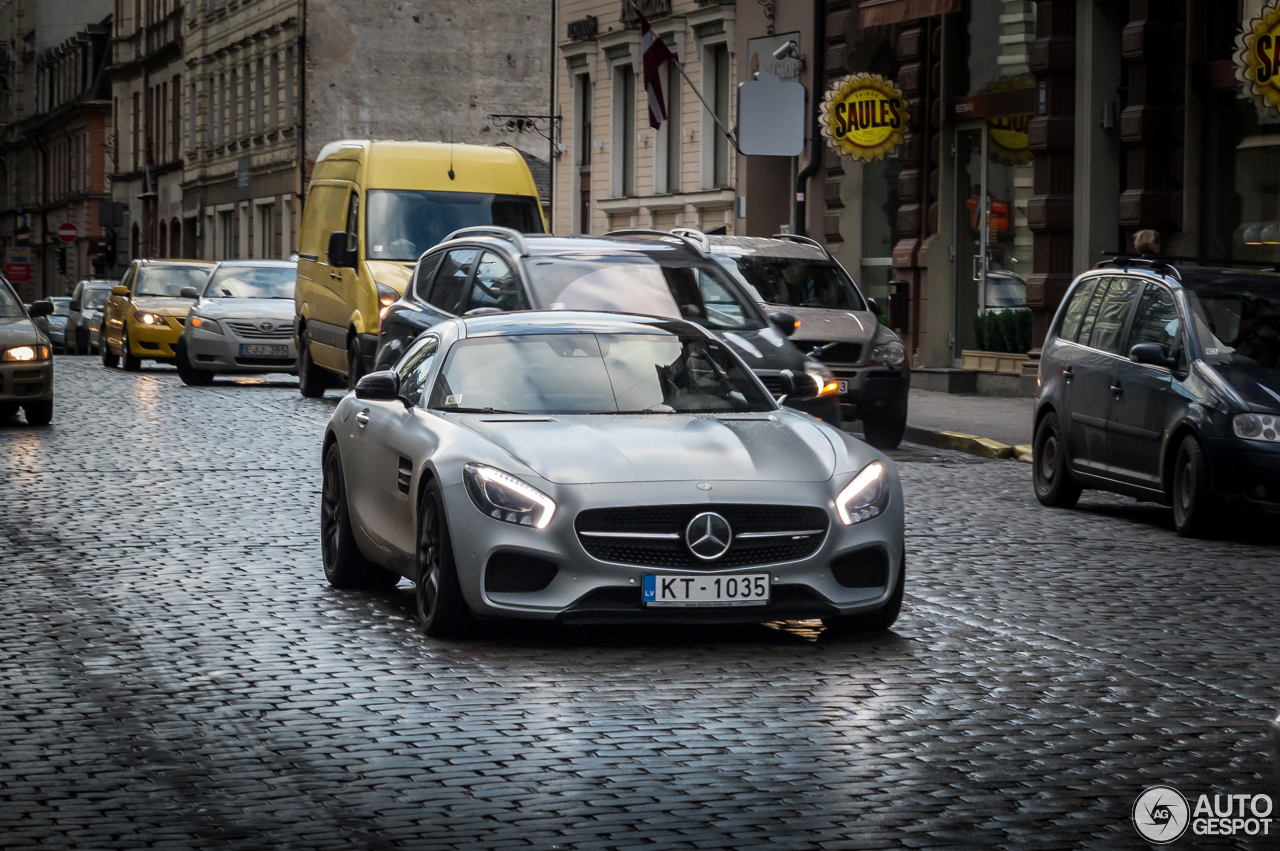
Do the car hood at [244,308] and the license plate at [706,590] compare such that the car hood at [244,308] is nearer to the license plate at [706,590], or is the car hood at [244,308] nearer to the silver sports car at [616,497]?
the silver sports car at [616,497]

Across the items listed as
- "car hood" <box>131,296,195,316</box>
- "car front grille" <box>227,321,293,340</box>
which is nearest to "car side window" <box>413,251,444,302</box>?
"car front grille" <box>227,321,293,340</box>

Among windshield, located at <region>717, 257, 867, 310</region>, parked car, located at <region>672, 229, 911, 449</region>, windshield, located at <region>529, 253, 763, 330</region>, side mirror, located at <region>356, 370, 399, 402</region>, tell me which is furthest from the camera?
windshield, located at <region>717, 257, 867, 310</region>

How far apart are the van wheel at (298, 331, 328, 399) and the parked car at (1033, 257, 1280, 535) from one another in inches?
472

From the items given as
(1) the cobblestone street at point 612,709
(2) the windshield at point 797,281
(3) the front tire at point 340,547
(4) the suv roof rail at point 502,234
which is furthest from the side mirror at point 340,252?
(3) the front tire at point 340,547

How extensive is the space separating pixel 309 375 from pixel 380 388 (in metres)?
16.3

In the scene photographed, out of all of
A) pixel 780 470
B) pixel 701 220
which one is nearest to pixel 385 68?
pixel 701 220

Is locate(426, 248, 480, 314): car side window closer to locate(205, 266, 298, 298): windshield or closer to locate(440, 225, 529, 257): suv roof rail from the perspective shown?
locate(440, 225, 529, 257): suv roof rail

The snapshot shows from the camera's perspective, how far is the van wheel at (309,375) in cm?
2575

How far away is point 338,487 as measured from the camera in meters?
10.7

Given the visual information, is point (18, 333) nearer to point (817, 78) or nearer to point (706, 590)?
point (706, 590)

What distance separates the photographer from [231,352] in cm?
2891

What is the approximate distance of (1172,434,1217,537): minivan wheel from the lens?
13039 millimetres

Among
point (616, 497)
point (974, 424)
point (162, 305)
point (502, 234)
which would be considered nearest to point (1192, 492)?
point (616, 497)

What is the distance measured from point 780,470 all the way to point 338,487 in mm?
2676
